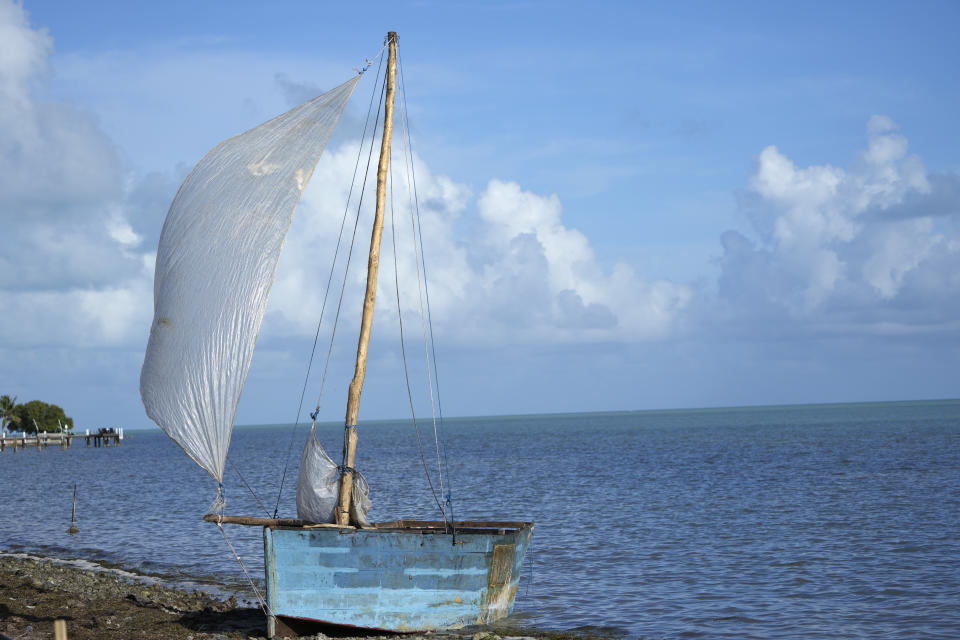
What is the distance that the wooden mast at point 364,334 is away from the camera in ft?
47.3

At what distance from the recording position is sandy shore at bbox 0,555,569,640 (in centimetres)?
1420

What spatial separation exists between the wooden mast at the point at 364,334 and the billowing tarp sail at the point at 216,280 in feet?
4.11

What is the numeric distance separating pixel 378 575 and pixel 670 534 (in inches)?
605

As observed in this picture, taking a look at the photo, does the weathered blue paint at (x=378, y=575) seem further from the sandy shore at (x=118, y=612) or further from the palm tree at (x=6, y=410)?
the palm tree at (x=6, y=410)

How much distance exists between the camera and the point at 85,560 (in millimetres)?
23844

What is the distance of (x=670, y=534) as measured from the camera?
2689 cm

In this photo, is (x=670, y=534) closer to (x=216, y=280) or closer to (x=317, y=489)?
(x=317, y=489)

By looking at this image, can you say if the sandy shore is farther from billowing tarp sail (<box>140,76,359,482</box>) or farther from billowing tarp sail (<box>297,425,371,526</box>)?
billowing tarp sail (<box>140,76,359,482</box>)

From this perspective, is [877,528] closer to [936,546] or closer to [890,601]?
[936,546]

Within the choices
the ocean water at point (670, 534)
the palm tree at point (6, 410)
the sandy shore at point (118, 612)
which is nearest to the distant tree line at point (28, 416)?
the palm tree at point (6, 410)

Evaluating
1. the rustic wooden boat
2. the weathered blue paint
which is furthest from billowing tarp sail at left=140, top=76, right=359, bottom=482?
the weathered blue paint

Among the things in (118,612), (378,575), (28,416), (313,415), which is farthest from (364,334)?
(28,416)

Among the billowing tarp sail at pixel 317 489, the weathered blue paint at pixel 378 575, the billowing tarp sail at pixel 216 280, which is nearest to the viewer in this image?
the billowing tarp sail at pixel 216 280

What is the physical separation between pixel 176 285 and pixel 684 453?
196ft
